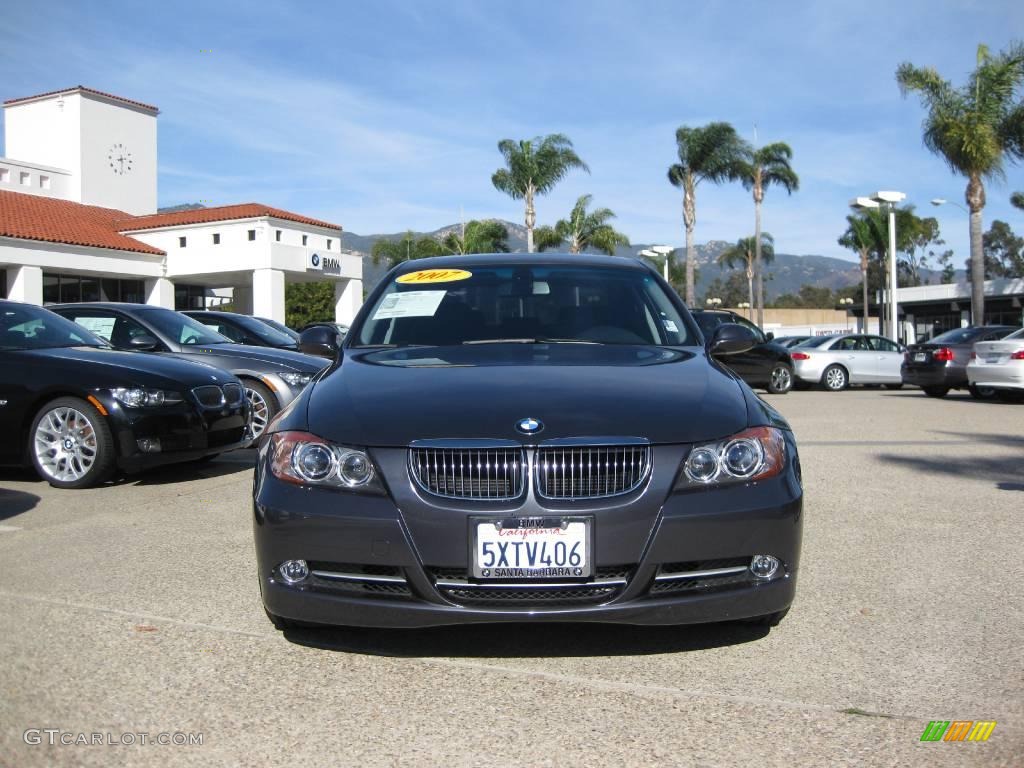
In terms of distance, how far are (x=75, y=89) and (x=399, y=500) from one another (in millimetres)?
49047

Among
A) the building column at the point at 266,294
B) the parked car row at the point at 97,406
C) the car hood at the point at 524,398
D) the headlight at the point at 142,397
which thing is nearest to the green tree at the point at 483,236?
the building column at the point at 266,294

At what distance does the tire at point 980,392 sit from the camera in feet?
54.5

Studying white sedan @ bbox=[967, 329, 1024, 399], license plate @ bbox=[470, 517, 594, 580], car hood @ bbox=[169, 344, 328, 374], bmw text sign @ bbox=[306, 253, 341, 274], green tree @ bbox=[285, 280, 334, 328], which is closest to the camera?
license plate @ bbox=[470, 517, 594, 580]

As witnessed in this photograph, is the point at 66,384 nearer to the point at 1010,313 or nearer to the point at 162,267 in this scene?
the point at 162,267

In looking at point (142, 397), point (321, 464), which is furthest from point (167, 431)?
point (321, 464)

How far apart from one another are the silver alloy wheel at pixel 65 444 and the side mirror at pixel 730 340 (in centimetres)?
457

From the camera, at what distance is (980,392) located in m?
17.0

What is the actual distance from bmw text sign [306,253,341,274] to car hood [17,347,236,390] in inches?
1239

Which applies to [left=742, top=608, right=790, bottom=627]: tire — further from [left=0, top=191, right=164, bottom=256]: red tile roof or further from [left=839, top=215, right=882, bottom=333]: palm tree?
[left=839, top=215, right=882, bottom=333]: palm tree

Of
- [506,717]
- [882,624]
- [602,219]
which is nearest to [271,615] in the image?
[506,717]

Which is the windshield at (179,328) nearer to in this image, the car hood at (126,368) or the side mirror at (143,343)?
the side mirror at (143,343)

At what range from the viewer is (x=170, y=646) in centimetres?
350

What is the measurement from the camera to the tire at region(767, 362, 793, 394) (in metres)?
19.7

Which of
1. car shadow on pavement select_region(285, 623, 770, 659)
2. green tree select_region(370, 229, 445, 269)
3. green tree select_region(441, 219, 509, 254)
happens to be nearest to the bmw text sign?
green tree select_region(441, 219, 509, 254)
